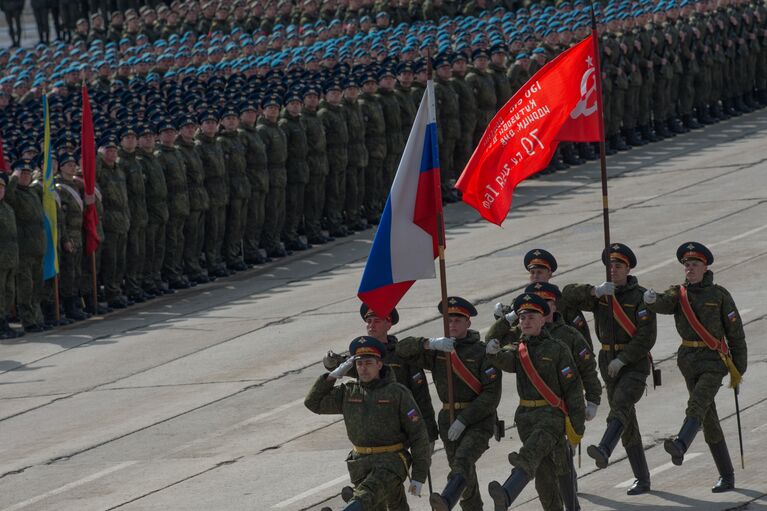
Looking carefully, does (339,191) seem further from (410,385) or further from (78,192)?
(410,385)

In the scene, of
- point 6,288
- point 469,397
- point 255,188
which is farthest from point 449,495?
point 255,188

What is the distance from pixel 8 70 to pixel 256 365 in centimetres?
1643

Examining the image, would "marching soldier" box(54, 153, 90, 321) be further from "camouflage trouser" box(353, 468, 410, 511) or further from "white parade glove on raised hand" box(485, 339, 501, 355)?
"camouflage trouser" box(353, 468, 410, 511)

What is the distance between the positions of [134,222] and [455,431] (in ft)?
37.8

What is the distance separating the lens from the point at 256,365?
18984 mm

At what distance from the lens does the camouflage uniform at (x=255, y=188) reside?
984 inches

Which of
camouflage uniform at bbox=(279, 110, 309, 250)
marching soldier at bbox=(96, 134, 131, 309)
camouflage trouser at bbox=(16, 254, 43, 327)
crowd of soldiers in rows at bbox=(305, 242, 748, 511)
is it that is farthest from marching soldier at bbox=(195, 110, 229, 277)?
crowd of soldiers in rows at bbox=(305, 242, 748, 511)

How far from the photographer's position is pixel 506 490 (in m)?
12.0

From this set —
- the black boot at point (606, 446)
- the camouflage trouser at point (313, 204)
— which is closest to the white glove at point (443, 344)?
the black boot at point (606, 446)

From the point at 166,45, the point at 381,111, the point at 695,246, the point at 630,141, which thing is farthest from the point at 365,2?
the point at 695,246

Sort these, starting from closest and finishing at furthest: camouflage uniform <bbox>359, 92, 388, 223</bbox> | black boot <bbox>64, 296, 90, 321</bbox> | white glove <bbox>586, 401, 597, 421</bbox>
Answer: white glove <bbox>586, 401, 597, 421</bbox>, black boot <bbox>64, 296, 90, 321</bbox>, camouflage uniform <bbox>359, 92, 388, 223</bbox>

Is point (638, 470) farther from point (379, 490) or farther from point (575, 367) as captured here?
point (379, 490)

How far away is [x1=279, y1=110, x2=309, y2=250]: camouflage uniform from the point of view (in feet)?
84.5

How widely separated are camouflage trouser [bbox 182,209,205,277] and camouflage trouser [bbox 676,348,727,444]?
11542 mm
